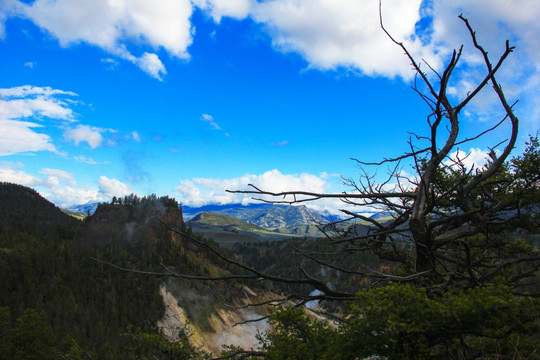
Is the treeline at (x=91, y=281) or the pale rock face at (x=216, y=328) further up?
the treeline at (x=91, y=281)

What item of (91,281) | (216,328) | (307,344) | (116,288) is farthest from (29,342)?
(216,328)

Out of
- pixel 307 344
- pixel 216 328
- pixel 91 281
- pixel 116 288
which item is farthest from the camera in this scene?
pixel 116 288

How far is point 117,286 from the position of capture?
106750mm

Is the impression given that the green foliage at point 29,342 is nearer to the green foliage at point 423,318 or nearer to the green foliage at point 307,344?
the green foliage at point 307,344

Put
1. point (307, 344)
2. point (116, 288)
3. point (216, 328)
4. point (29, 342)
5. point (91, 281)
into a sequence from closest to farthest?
point (307, 344)
point (29, 342)
point (216, 328)
point (91, 281)
point (116, 288)

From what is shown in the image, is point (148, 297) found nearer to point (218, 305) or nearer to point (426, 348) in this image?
point (218, 305)

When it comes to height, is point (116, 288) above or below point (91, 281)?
below

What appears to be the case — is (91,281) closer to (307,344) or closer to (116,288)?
(116,288)

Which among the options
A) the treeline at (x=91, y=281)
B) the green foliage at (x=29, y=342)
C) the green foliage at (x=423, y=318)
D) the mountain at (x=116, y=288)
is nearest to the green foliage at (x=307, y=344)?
the green foliage at (x=423, y=318)

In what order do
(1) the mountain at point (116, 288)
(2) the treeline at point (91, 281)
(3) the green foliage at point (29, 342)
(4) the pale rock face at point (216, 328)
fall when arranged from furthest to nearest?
(4) the pale rock face at point (216, 328) → (1) the mountain at point (116, 288) → (2) the treeline at point (91, 281) → (3) the green foliage at point (29, 342)

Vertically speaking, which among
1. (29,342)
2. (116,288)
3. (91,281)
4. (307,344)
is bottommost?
(116,288)

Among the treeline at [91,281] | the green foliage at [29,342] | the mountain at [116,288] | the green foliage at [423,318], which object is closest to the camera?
the green foliage at [423,318]

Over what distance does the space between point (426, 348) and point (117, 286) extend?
11928cm

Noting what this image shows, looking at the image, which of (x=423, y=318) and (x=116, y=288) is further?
(x=116, y=288)
